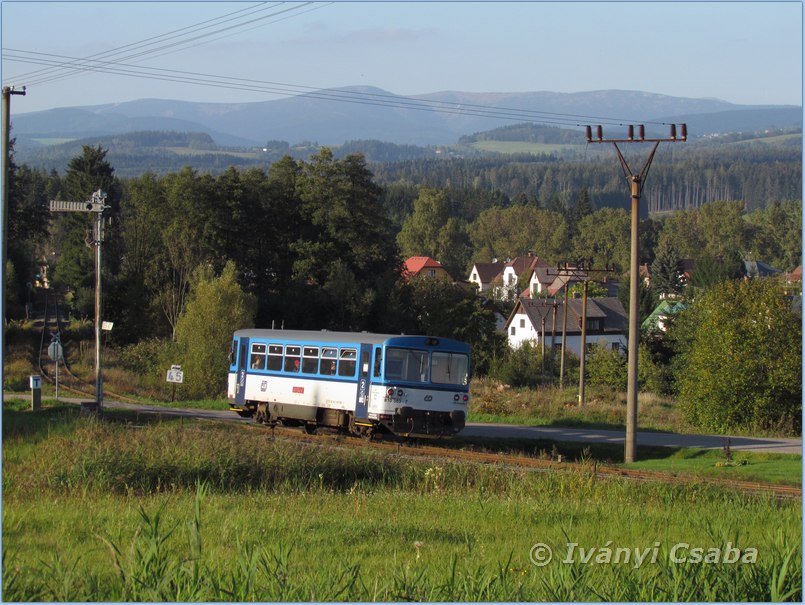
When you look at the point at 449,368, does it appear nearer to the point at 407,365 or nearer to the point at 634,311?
the point at 407,365

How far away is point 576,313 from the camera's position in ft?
251

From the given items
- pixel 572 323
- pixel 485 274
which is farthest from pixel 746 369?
pixel 485 274

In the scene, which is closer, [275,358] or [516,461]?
[516,461]

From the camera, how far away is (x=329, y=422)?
25.7m

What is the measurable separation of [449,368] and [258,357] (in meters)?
6.40

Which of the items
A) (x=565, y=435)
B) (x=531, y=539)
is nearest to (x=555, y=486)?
(x=531, y=539)

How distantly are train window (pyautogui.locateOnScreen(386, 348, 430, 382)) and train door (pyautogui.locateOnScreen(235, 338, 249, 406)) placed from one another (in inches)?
255

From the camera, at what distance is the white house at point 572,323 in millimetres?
78000

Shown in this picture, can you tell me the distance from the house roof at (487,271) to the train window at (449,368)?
355 feet

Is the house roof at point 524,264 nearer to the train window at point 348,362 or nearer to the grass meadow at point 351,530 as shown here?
the train window at point 348,362

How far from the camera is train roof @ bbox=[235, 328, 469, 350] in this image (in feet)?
78.0

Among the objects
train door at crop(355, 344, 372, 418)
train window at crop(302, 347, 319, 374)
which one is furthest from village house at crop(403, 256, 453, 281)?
train door at crop(355, 344, 372, 418)

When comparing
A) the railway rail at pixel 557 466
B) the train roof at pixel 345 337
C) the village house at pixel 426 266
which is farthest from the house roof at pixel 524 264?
the railway rail at pixel 557 466

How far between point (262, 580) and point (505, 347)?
179ft
